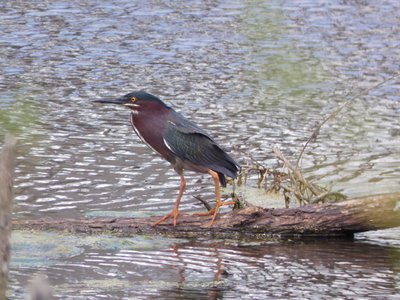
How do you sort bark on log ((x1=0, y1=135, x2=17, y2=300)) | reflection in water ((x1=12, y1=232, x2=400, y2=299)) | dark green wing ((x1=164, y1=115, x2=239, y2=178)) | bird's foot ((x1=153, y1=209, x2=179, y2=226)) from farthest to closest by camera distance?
bird's foot ((x1=153, y1=209, x2=179, y2=226)), dark green wing ((x1=164, y1=115, x2=239, y2=178)), reflection in water ((x1=12, y1=232, x2=400, y2=299)), bark on log ((x1=0, y1=135, x2=17, y2=300))

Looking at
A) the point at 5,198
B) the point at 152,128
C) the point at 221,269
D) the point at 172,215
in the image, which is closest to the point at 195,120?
the point at 172,215

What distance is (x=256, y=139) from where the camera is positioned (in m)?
11.4

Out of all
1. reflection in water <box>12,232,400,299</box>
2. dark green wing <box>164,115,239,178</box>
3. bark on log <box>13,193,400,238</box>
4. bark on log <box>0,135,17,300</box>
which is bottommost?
reflection in water <box>12,232,400,299</box>

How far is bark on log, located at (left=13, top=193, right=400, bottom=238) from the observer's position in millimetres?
7824

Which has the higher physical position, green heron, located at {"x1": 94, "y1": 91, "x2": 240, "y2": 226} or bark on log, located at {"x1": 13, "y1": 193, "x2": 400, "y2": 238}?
green heron, located at {"x1": 94, "y1": 91, "x2": 240, "y2": 226}

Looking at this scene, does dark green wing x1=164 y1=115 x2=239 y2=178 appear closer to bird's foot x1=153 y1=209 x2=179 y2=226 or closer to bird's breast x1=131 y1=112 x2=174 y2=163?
bird's breast x1=131 y1=112 x2=174 y2=163

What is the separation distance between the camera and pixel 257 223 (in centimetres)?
793

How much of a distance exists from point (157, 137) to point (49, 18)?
9.60m

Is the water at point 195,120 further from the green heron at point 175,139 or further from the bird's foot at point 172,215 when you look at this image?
the green heron at point 175,139

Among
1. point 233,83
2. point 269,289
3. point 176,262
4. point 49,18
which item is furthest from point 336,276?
point 49,18

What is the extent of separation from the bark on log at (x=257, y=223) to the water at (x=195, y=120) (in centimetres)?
9

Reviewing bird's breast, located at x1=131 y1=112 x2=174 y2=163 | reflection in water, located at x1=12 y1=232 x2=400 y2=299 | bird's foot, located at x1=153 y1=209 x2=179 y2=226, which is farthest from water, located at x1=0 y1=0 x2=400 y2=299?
bird's breast, located at x1=131 y1=112 x2=174 y2=163

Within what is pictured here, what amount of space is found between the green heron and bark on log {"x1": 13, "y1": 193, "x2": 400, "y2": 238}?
4.6 inches

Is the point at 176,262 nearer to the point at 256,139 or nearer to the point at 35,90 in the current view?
the point at 256,139
